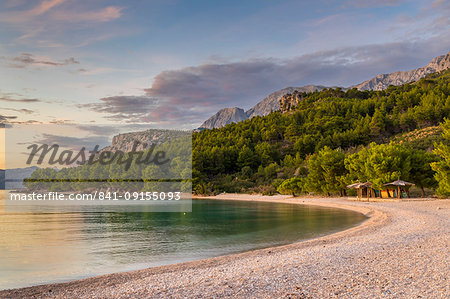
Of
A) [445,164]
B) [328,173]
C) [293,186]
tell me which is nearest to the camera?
[445,164]

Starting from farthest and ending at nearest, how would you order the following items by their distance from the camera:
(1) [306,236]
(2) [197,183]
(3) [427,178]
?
(2) [197,183] → (3) [427,178] → (1) [306,236]

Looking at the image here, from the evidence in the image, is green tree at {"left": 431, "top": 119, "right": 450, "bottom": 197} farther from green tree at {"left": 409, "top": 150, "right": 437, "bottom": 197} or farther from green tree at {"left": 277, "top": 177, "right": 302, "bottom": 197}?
green tree at {"left": 277, "top": 177, "right": 302, "bottom": 197}

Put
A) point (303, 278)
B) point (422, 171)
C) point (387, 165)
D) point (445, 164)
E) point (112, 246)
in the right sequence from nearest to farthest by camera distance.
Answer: point (303, 278)
point (112, 246)
point (445, 164)
point (387, 165)
point (422, 171)

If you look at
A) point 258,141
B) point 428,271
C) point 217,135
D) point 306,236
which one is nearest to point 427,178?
point 306,236

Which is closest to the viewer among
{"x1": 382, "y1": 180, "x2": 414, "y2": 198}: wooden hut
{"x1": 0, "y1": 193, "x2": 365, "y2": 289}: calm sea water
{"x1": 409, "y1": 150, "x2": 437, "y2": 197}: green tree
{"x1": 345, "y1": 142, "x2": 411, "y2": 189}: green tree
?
{"x1": 0, "y1": 193, "x2": 365, "y2": 289}: calm sea water

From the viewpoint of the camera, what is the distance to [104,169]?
110875 millimetres

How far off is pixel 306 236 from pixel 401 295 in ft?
41.0

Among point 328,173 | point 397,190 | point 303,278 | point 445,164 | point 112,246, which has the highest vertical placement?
point 445,164

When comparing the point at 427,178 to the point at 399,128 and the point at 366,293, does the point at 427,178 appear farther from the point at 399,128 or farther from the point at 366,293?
the point at 399,128

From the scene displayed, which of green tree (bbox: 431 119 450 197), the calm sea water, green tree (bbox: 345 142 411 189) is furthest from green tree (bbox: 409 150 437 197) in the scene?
the calm sea water

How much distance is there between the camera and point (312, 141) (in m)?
93.1

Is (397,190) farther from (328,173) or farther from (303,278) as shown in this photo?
(303,278)

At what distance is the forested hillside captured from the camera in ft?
189

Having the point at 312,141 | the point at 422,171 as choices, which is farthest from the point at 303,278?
the point at 312,141
